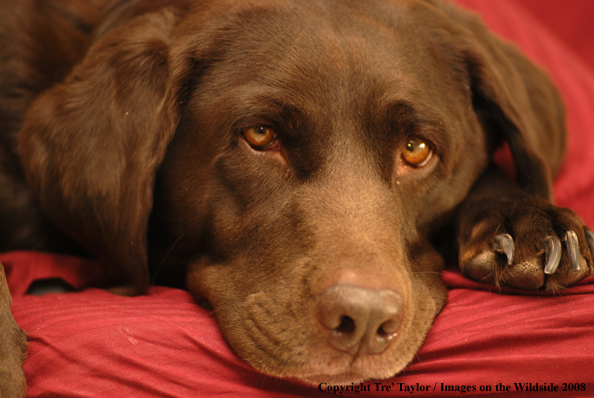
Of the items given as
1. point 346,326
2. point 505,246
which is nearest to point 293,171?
point 346,326

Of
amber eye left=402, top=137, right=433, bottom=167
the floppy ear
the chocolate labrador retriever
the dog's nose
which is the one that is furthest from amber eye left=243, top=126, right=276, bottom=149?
the dog's nose

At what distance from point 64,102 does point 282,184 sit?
2.63ft

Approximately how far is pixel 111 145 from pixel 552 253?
1343 millimetres

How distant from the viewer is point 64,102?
2.08 metres

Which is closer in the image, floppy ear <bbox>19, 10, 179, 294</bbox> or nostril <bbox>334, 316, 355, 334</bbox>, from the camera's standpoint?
nostril <bbox>334, 316, 355, 334</bbox>

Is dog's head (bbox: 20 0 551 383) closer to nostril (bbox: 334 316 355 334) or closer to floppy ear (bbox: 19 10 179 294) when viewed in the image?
floppy ear (bbox: 19 10 179 294)

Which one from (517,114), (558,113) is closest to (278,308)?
(517,114)

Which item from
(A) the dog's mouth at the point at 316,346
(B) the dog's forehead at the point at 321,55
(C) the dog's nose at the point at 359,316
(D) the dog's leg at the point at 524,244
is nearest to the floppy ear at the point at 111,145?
(B) the dog's forehead at the point at 321,55

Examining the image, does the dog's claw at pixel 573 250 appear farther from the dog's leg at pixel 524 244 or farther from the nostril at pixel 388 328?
the nostril at pixel 388 328

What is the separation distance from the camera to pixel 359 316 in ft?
4.83

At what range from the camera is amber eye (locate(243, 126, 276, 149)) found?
1.90 metres

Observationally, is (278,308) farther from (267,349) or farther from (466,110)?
(466,110)

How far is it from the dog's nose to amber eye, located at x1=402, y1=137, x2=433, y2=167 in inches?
24.1

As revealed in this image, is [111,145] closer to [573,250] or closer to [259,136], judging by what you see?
[259,136]
